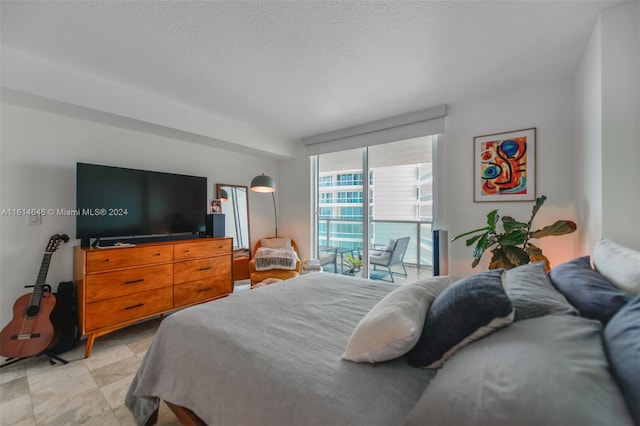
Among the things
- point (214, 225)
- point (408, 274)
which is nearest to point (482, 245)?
point (408, 274)

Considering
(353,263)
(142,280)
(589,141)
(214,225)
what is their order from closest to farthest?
1. (589,141)
2. (142,280)
3. (214,225)
4. (353,263)

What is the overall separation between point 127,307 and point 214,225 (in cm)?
123

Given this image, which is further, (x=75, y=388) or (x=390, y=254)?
(x=390, y=254)

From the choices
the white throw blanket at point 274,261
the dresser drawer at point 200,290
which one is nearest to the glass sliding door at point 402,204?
the white throw blanket at point 274,261

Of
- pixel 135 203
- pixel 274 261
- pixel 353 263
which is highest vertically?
pixel 135 203

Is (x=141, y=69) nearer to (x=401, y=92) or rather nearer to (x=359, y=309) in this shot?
(x=401, y=92)

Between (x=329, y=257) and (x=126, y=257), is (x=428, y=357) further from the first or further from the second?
(x=329, y=257)

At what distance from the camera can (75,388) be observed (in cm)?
185

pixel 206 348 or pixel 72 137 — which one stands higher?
pixel 72 137

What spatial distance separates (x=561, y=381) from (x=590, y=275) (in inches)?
32.3

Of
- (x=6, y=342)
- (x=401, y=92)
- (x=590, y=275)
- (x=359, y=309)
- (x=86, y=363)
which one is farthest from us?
(x=401, y=92)

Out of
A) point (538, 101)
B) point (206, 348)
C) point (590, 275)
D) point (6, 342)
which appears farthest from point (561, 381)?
point (6, 342)

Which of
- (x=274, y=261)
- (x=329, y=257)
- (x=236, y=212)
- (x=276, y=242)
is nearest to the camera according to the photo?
(x=274, y=261)

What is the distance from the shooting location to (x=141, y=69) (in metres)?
2.23
